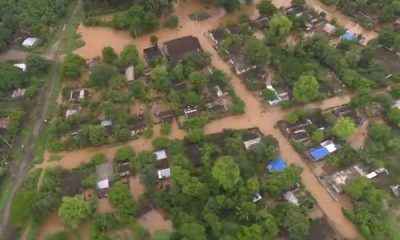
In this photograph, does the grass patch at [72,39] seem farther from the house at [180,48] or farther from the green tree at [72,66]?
the house at [180,48]

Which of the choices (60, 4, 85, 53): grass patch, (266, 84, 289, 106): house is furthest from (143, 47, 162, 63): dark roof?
(266, 84, 289, 106): house

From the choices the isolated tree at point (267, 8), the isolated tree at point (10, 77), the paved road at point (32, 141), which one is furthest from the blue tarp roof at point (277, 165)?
the isolated tree at point (10, 77)

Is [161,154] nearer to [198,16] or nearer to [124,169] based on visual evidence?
[124,169]

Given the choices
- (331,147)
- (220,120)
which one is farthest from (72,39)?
(331,147)

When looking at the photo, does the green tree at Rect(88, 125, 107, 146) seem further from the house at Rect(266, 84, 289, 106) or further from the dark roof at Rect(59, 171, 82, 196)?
the house at Rect(266, 84, 289, 106)

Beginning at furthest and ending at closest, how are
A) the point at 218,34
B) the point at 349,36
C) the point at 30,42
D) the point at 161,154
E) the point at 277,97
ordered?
the point at 218,34
the point at 30,42
the point at 349,36
the point at 277,97
the point at 161,154

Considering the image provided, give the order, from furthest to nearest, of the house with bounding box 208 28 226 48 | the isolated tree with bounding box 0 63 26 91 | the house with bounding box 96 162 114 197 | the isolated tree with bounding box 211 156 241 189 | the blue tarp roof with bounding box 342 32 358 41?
the house with bounding box 208 28 226 48, the blue tarp roof with bounding box 342 32 358 41, the isolated tree with bounding box 0 63 26 91, the house with bounding box 96 162 114 197, the isolated tree with bounding box 211 156 241 189
